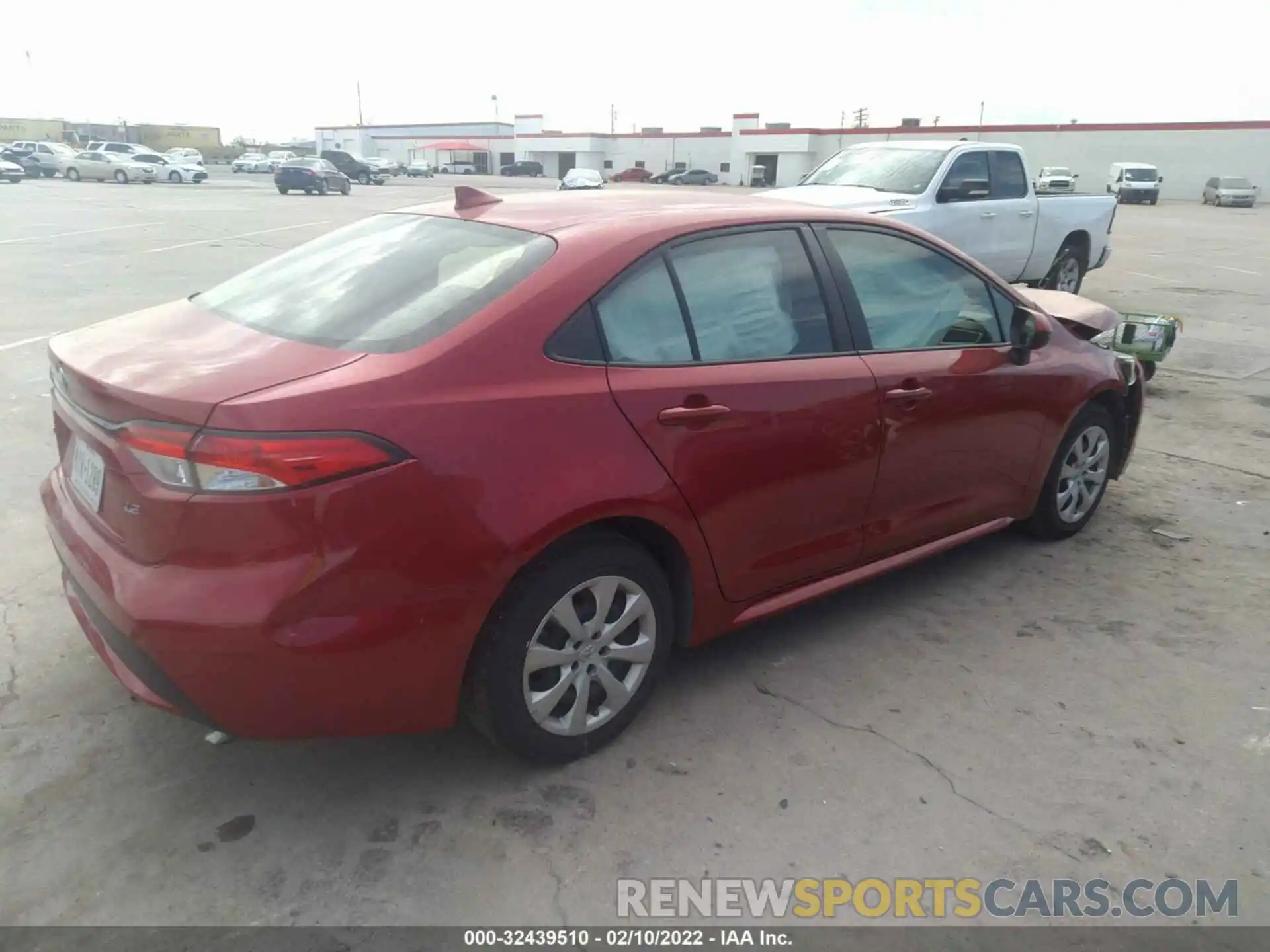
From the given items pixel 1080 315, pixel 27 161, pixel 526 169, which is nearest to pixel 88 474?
pixel 1080 315

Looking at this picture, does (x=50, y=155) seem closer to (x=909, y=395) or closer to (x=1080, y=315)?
(x=1080, y=315)

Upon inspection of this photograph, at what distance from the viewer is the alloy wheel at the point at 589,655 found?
271cm

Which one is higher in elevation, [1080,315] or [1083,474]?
[1080,315]

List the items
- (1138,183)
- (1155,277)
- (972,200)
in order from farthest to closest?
(1138,183)
(1155,277)
(972,200)

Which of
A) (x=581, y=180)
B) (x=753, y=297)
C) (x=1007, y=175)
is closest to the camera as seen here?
(x=753, y=297)

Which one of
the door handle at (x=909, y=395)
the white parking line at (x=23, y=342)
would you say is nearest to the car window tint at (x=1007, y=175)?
the door handle at (x=909, y=395)

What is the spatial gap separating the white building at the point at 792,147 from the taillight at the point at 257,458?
3958cm

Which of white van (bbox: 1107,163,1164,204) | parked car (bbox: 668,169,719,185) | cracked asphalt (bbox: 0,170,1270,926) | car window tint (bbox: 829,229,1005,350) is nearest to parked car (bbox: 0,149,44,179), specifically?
parked car (bbox: 668,169,719,185)

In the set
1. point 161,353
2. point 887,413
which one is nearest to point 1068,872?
point 887,413

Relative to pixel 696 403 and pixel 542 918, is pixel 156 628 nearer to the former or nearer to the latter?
pixel 542 918

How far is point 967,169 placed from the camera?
9.39 m

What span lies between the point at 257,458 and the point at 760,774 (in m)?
1.74

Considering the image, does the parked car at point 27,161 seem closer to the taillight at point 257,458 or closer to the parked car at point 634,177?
the parked car at point 634,177

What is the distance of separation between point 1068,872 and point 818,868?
686 mm
